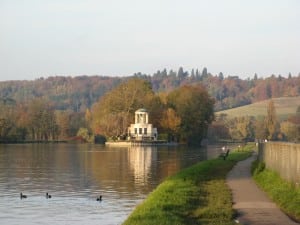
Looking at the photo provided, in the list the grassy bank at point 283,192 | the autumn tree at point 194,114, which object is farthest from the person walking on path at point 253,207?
the autumn tree at point 194,114

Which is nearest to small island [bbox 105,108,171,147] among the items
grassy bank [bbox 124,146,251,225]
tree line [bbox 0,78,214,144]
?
tree line [bbox 0,78,214,144]

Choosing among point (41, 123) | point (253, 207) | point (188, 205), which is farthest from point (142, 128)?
point (253, 207)

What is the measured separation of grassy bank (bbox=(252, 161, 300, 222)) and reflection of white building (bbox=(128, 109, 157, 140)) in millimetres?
109986

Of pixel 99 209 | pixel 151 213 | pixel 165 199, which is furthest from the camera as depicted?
pixel 99 209

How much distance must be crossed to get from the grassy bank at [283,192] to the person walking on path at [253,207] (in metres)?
0.26

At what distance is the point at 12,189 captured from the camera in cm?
3603

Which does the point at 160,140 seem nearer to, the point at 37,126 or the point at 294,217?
the point at 37,126

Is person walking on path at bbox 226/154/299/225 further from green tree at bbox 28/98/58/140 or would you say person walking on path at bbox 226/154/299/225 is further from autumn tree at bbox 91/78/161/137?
green tree at bbox 28/98/58/140

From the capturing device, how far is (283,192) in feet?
78.3

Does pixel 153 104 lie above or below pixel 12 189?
above

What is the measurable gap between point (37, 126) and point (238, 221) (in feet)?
503

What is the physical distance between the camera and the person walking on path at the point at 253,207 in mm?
18500

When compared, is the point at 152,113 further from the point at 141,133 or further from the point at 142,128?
the point at 141,133

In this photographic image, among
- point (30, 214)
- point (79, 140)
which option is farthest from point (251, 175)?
point (79, 140)
